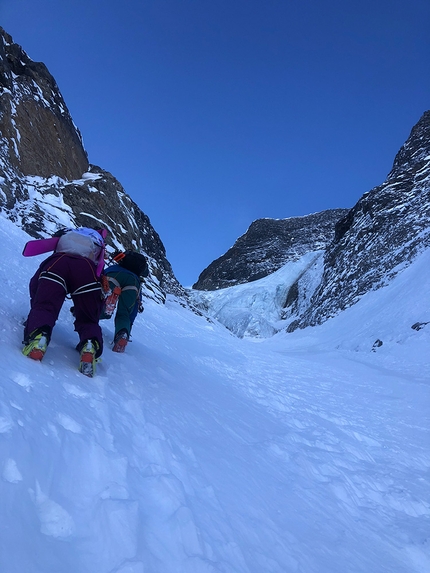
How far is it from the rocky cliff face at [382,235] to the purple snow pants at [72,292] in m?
17.1

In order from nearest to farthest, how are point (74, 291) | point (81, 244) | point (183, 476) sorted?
point (183, 476)
point (74, 291)
point (81, 244)

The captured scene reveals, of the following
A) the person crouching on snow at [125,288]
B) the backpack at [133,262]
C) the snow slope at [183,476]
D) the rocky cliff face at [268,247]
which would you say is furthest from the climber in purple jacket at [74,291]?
the rocky cliff face at [268,247]

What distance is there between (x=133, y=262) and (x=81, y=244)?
133 cm

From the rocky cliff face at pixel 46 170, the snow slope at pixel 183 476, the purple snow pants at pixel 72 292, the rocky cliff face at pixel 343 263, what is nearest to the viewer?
the snow slope at pixel 183 476

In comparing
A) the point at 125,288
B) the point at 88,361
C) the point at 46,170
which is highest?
the point at 46,170

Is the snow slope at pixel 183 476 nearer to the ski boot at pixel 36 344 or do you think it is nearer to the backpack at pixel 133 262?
the ski boot at pixel 36 344

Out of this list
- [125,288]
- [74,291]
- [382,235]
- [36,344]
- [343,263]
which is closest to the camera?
[36,344]

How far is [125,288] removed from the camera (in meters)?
4.45

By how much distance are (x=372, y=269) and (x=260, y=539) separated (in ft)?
68.5

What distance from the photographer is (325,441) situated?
3.61 m

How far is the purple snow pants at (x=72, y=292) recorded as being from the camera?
2818 mm

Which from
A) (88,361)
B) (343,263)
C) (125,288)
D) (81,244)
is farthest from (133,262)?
(343,263)

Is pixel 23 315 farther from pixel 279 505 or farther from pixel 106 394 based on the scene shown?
pixel 279 505

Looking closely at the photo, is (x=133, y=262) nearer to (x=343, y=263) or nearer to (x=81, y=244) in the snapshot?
(x=81, y=244)
